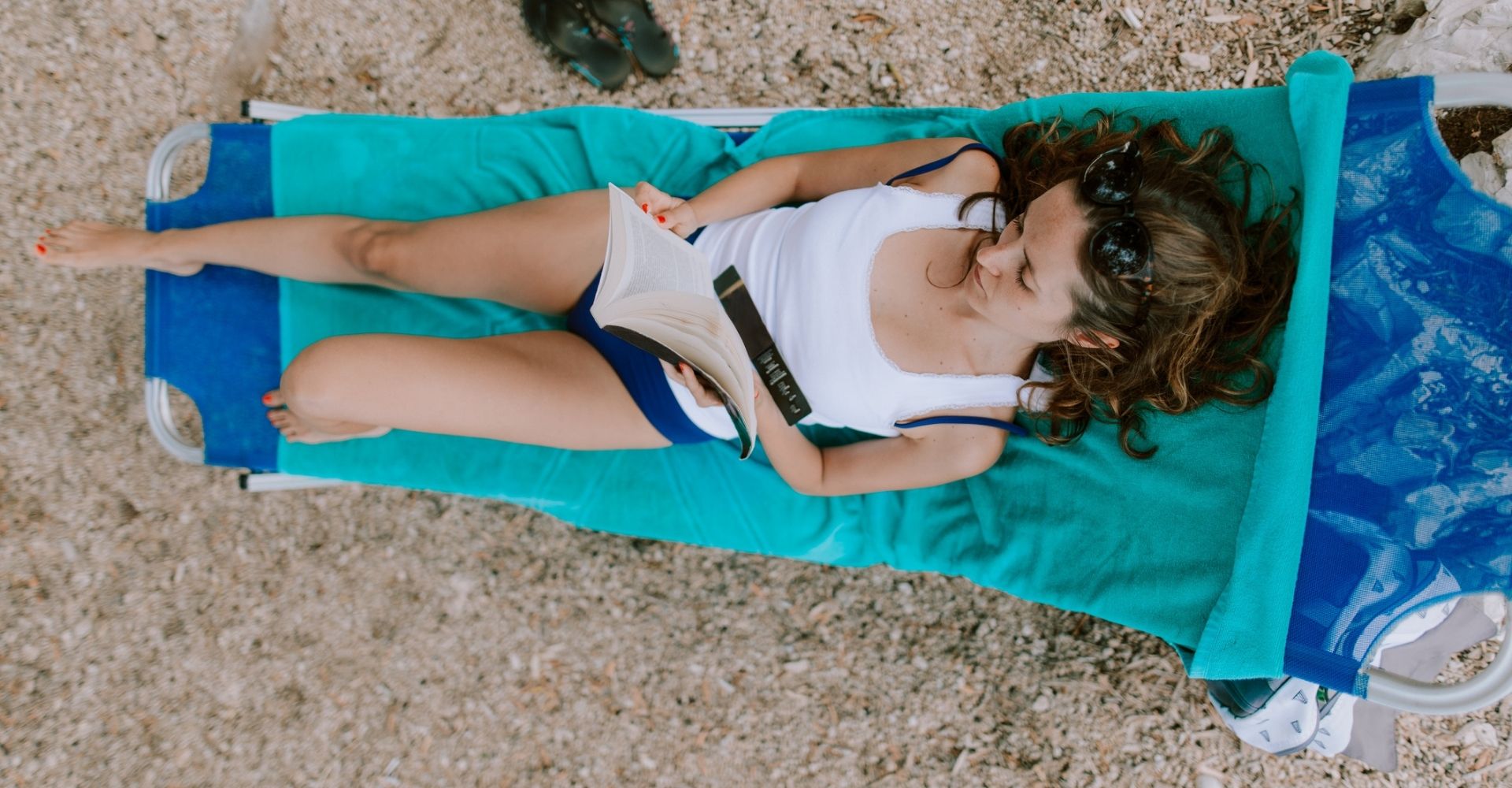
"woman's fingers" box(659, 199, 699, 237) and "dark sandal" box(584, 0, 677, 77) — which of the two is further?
"dark sandal" box(584, 0, 677, 77)

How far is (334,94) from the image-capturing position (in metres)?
2.94

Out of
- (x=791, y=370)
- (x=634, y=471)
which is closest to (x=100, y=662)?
(x=634, y=471)

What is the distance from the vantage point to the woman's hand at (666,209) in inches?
73.4

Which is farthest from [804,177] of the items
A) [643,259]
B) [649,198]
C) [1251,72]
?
[1251,72]

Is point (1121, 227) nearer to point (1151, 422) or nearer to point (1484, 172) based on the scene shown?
point (1151, 422)

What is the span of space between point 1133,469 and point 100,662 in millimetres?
3165

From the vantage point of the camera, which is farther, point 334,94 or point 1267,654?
point 334,94

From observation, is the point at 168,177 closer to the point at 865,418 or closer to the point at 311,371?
the point at 311,371

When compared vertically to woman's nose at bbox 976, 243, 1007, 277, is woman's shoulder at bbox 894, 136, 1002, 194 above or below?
above

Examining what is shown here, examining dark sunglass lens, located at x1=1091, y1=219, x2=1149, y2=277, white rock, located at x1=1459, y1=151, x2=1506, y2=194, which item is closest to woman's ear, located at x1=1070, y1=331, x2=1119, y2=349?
dark sunglass lens, located at x1=1091, y1=219, x2=1149, y2=277

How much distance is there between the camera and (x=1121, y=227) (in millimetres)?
1555

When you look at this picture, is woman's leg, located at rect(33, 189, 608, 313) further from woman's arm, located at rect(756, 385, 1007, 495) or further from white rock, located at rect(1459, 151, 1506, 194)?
white rock, located at rect(1459, 151, 1506, 194)

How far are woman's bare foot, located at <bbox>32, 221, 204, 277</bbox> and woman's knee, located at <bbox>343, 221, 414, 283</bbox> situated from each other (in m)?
0.53

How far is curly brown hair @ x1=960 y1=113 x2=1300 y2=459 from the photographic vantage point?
161 centimetres
